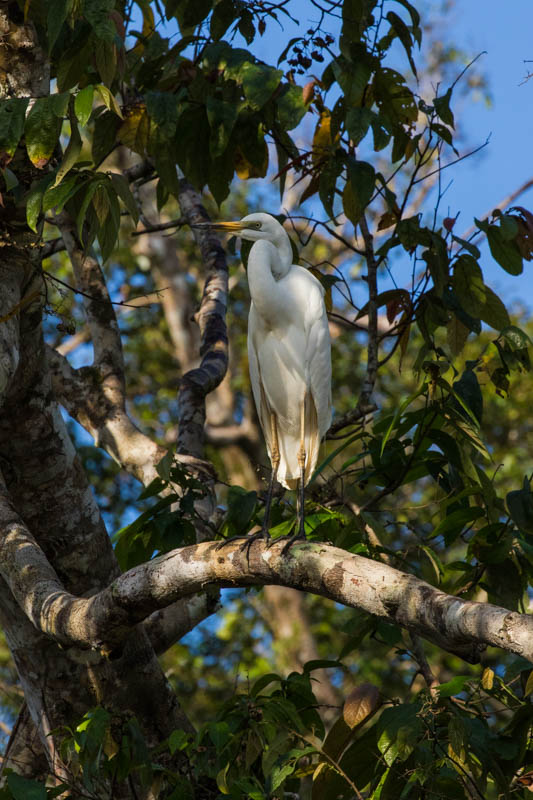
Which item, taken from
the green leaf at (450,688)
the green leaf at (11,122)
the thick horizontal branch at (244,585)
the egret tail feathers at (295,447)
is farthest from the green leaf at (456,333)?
the green leaf at (11,122)

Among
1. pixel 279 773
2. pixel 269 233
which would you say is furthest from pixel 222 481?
pixel 279 773

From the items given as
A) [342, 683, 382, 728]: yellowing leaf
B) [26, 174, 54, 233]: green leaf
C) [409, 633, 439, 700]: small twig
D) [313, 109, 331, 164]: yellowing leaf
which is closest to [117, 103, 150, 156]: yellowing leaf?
[313, 109, 331, 164]: yellowing leaf

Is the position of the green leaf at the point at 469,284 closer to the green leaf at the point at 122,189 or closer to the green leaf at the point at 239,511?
the green leaf at the point at 239,511

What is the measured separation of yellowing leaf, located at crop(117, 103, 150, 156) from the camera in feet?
9.77

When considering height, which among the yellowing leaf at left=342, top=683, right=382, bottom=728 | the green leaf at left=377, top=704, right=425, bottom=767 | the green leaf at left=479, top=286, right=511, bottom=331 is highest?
the green leaf at left=479, top=286, right=511, bottom=331

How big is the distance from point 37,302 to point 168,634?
128cm

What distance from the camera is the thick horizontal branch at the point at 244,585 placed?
1579 mm

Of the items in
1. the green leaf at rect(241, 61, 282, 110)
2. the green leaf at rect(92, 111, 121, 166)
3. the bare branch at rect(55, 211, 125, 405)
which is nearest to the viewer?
the green leaf at rect(241, 61, 282, 110)

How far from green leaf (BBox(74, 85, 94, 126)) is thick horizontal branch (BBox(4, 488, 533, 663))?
1.01 meters

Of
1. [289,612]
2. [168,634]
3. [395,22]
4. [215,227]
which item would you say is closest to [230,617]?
[289,612]

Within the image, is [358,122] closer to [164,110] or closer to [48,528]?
[164,110]

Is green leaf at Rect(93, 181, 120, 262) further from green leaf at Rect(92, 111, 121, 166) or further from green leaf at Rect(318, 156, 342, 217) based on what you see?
green leaf at Rect(318, 156, 342, 217)

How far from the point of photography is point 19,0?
2568mm

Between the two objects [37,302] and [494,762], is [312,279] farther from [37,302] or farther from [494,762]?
[494,762]
